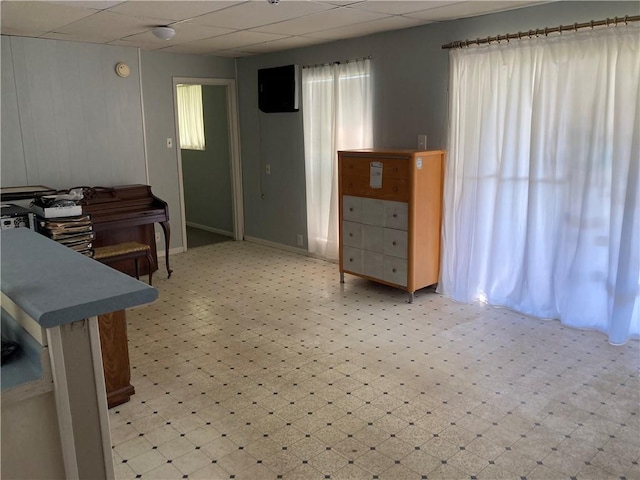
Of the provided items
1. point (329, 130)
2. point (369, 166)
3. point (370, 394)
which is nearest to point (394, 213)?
point (369, 166)

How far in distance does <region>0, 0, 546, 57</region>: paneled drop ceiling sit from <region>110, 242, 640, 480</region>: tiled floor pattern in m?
2.40

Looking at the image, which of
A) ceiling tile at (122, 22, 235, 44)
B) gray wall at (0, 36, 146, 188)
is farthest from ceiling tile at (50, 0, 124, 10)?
gray wall at (0, 36, 146, 188)

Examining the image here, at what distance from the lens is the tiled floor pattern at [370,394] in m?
2.48

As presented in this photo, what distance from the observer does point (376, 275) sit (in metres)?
4.89

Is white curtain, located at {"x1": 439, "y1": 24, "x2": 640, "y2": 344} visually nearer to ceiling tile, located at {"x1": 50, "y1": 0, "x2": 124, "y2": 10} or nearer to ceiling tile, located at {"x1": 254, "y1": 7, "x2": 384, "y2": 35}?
ceiling tile, located at {"x1": 254, "y1": 7, "x2": 384, "y2": 35}

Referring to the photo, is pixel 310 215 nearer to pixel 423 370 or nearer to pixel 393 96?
pixel 393 96

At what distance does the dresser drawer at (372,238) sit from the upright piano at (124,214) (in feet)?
7.14

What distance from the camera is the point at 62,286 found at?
151cm

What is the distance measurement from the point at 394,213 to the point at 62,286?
11.3 ft

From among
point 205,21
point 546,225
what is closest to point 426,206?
point 546,225

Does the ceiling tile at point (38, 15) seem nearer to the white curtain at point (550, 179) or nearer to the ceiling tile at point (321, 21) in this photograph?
the ceiling tile at point (321, 21)

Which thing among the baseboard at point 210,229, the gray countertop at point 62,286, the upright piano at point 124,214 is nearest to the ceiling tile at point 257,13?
the upright piano at point 124,214

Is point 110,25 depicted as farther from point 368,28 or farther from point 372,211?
point 372,211

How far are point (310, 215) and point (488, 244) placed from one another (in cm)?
234
